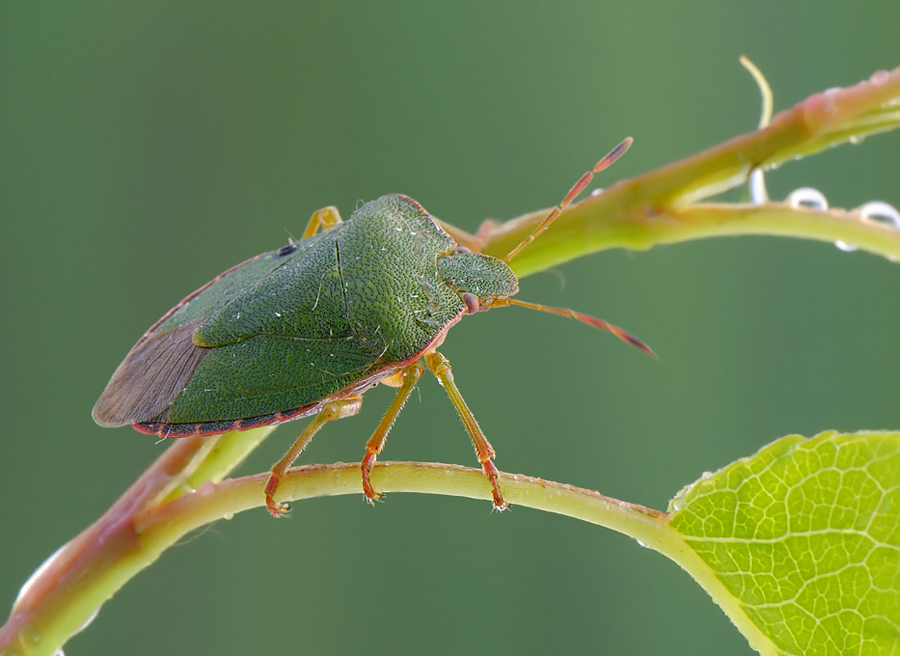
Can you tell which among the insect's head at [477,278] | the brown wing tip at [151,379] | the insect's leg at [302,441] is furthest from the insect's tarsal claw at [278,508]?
the insect's head at [477,278]

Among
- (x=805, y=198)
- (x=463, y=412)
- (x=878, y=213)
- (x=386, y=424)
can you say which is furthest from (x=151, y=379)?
(x=878, y=213)

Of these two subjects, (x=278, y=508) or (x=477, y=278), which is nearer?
(x=278, y=508)

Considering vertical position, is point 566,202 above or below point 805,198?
below

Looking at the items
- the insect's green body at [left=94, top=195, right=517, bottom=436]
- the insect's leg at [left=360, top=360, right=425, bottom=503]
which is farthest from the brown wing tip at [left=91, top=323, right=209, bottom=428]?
the insect's leg at [left=360, top=360, right=425, bottom=503]

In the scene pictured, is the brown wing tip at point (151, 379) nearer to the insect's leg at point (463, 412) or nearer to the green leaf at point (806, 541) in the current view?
the insect's leg at point (463, 412)

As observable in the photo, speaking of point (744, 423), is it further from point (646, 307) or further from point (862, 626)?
point (862, 626)

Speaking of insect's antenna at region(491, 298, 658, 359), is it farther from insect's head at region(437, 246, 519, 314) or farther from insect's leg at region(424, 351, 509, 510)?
insect's leg at region(424, 351, 509, 510)

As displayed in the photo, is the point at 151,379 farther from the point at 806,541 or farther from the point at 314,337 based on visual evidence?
the point at 806,541
